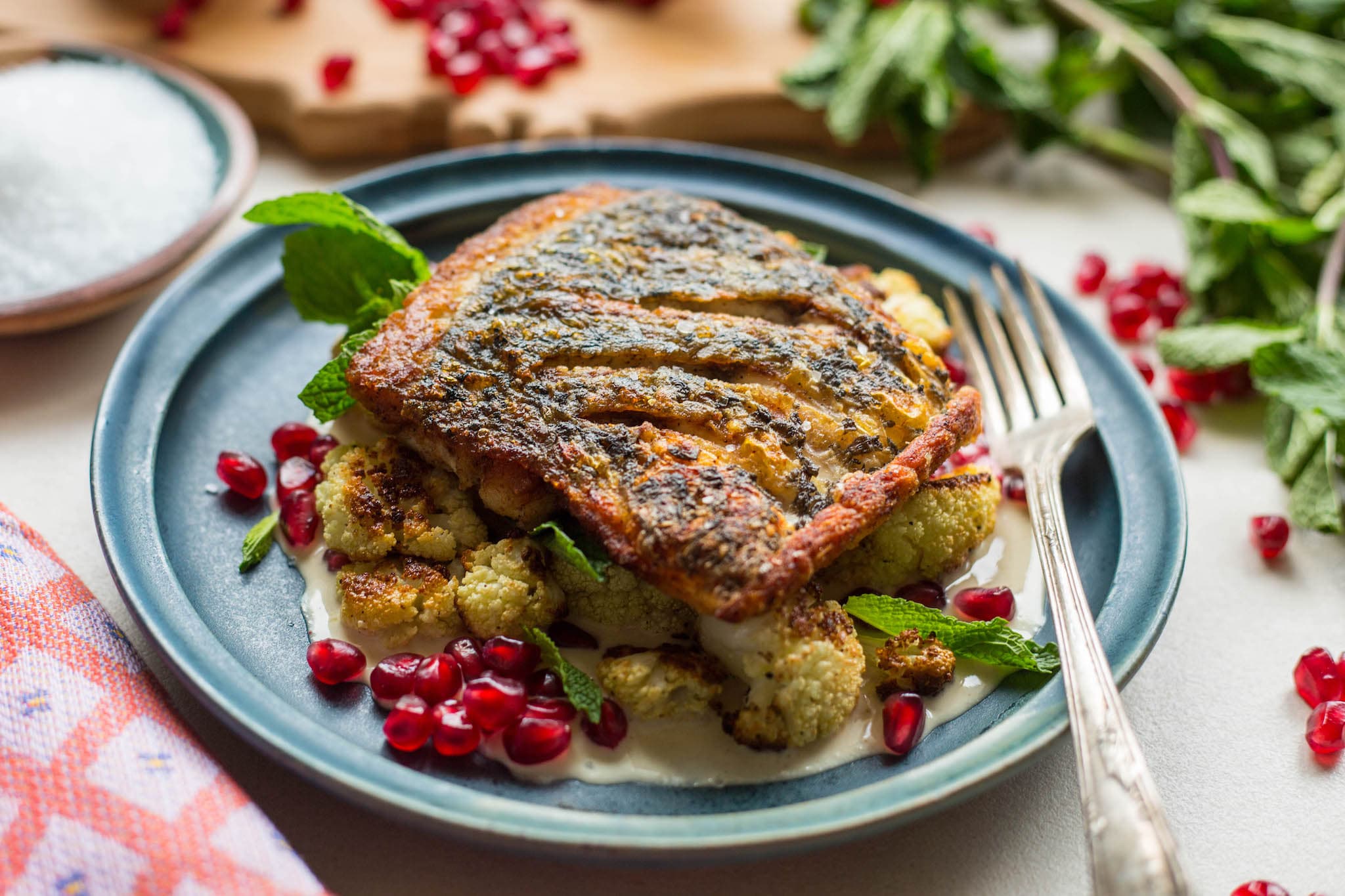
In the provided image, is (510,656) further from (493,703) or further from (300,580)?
(300,580)

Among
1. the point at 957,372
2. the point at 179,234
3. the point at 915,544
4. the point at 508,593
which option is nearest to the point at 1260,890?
the point at 915,544

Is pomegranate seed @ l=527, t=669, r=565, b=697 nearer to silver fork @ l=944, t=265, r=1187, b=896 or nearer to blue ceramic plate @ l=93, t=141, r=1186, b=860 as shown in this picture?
blue ceramic plate @ l=93, t=141, r=1186, b=860

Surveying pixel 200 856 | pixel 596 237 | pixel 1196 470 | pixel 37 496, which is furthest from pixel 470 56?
pixel 200 856

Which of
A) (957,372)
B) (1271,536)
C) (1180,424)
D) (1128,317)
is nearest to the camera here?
(1271,536)

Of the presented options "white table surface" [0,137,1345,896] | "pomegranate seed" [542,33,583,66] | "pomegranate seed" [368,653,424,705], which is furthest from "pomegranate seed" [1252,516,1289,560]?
"pomegranate seed" [542,33,583,66]

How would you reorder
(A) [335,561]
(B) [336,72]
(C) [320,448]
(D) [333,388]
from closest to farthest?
(A) [335,561] < (D) [333,388] < (C) [320,448] < (B) [336,72]

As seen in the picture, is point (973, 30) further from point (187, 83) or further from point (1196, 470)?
point (187, 83)

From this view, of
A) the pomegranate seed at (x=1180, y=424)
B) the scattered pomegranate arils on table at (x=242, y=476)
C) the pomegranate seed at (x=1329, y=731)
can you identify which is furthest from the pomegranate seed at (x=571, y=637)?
the pomegranate seed at (x=1180, y=424)
